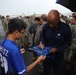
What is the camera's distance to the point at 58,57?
4488mm

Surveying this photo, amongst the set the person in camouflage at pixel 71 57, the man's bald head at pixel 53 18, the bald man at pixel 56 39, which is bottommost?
the person in camouflage at pixel 71 57

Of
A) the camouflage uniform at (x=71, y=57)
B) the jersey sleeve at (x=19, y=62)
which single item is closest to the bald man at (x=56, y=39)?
the jersey sleeve at (x=19, y=62)

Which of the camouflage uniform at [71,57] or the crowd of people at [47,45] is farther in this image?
the camouflage uniform at [71,57]

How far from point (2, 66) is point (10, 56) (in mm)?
271

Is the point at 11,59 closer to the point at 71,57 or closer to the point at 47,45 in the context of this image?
the point at 47,45

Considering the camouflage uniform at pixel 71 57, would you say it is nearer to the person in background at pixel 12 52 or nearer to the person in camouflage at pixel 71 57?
the person in camouflage at pixel 71 57

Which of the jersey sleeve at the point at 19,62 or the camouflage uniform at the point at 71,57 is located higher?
the jersey sleeve at the point at 19,62

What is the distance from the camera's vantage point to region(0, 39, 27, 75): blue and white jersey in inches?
118

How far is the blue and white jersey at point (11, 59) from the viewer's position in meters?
3.01

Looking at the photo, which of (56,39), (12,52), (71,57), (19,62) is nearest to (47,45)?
(56,39)

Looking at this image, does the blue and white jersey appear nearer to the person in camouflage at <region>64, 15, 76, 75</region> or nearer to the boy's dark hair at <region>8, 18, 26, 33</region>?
the boy's dark hair at <region>8, 18, 26, 33</region>

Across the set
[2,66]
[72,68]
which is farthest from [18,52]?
[72,68]

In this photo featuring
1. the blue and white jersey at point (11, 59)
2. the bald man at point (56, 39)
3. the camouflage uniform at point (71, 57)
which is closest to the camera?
the blue and white jersey at point (11, 59)

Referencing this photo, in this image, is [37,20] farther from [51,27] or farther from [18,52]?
[18,52]
